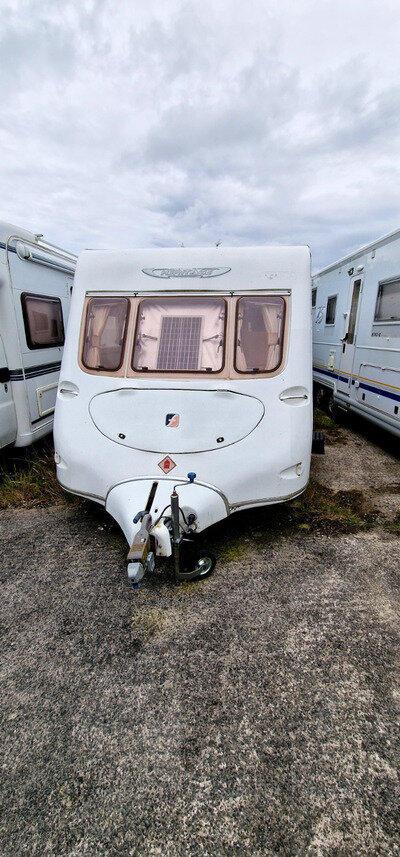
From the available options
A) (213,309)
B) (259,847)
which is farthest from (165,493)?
(259,847)

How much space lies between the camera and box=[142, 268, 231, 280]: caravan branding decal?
3.84m

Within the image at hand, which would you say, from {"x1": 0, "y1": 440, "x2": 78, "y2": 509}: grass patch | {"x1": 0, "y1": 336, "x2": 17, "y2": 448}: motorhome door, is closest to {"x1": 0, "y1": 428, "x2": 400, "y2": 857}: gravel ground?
{"x1": 0, "y1": 440, "x2": 78, "y2": 509}: grass patch

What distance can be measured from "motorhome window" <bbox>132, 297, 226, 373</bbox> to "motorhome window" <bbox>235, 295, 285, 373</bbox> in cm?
17

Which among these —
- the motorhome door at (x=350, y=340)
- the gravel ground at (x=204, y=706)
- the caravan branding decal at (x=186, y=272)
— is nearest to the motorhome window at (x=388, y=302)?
the motorhome door at (x=350, y=340)

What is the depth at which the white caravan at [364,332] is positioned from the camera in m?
5.79

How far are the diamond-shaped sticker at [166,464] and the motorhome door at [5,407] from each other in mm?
2507

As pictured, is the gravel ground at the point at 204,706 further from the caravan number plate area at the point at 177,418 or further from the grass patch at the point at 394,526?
the caravan number plate area at the point at 177,418

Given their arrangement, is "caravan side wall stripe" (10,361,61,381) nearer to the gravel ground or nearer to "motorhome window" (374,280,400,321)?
the gravel ground

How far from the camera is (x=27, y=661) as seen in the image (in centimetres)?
255

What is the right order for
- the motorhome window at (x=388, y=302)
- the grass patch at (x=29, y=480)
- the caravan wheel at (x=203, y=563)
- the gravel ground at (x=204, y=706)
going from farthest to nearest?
the motorhome window at (x=388, y=302)
the grass patch at (x=29, y=480)
the caravan wheel at (x=203, y=563)
the gravel ground at (x=204, y=706)

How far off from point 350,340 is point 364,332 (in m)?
0.68

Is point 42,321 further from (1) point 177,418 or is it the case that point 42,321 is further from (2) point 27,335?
(1) point 177,418

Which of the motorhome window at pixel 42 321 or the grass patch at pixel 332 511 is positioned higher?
the motorhome window at pixel 42 321

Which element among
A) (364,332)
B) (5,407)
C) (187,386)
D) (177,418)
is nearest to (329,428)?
(364,332)
